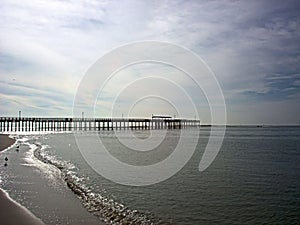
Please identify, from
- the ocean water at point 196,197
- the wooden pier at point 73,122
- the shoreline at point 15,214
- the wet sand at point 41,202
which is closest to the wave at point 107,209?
the ocean water at point 196,197

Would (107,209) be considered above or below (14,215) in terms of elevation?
below

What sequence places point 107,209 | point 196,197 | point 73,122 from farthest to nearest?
point 73,122 → point 196,197 → point 107,209

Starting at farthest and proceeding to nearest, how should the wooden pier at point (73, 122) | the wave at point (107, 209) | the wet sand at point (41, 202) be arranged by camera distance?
1. the wooden pier at point (73, 122)
2. the wave at point (107, 209)
3. the wet sand at point (41, 202)

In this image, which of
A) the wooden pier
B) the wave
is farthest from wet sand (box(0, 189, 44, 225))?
the wooden pier

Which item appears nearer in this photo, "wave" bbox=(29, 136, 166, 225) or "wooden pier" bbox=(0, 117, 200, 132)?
"wave" bbox=(29, 136, 166, 225)

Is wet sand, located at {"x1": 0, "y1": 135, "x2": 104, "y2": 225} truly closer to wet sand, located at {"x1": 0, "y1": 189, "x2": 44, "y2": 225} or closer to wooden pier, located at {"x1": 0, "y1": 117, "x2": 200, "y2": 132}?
wet sand, located at {"x1": 0, "y1": 189, "x2": 44, "y2": 225}

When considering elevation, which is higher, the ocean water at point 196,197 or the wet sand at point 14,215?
the wet sand at point 14,215

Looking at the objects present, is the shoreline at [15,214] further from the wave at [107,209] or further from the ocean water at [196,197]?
the wave at [107,209]

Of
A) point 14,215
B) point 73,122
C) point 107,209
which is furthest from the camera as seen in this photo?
point 73,122

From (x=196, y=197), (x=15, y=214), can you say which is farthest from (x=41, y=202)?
(x=196, y=197)

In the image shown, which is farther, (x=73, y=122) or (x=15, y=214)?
(x=73, y=122)

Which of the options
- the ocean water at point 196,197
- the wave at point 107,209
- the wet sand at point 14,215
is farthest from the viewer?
the ocean water at point 196,197

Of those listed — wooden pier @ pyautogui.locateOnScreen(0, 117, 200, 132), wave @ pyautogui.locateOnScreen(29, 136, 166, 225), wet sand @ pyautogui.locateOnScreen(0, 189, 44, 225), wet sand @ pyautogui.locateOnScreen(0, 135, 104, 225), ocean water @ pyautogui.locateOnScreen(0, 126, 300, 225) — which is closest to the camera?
wet sand @ pyautogui.locateOnScreen(0, 189, 44, 225)

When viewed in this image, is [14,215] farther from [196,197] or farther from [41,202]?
[196,197]
